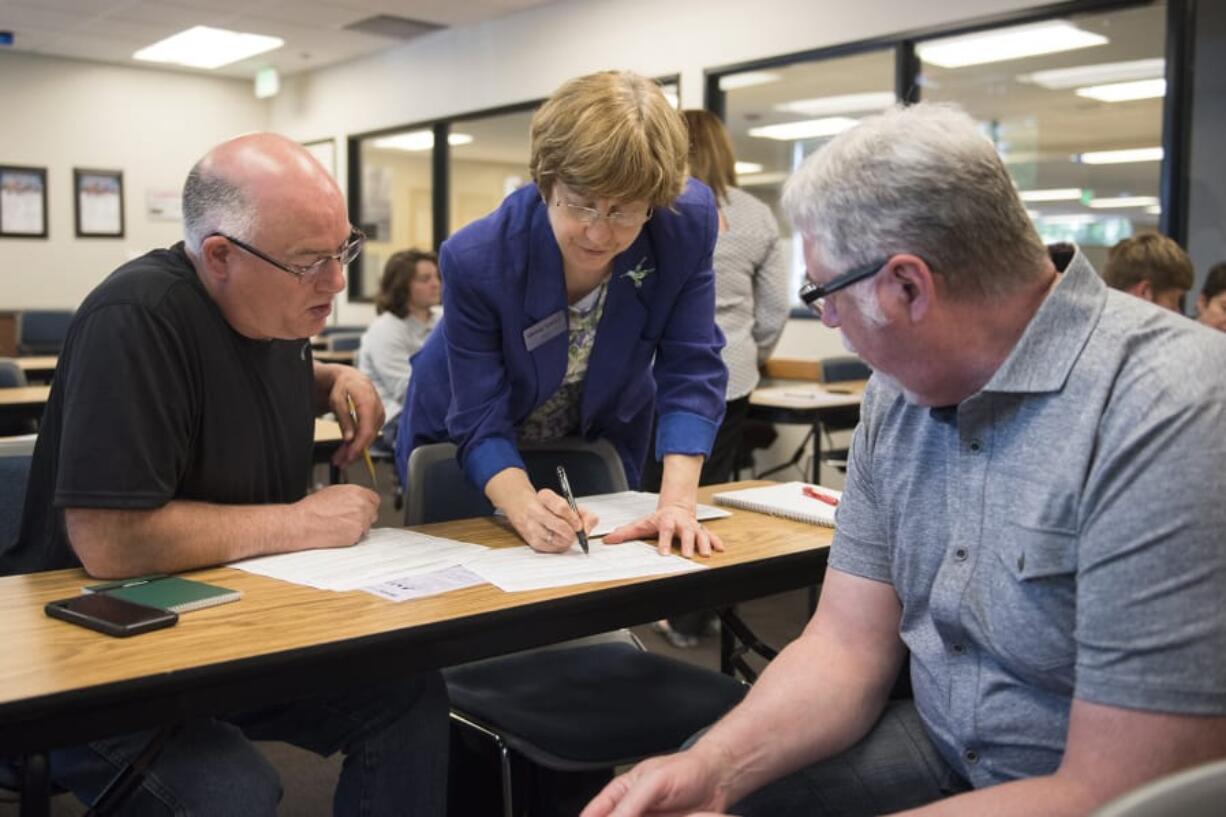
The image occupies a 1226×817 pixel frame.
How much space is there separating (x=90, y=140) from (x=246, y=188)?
876cm

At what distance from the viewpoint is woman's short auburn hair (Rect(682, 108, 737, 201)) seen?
334 cm

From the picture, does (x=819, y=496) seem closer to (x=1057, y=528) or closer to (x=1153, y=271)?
(x=1057, y=528)

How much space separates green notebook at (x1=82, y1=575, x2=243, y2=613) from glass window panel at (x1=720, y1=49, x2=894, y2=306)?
15.8 ft

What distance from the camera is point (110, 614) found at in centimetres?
125

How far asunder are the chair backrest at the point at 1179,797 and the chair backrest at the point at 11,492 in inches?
65.5

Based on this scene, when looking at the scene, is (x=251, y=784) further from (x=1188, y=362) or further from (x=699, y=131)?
(x=699, y=131)

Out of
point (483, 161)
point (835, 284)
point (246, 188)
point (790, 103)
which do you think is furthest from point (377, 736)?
point (483, 161)

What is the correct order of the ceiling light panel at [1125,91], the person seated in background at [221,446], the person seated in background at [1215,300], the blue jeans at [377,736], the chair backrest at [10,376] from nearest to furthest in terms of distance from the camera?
the person seated in background at [221,446], the blue jeans at [377,736], the person seated in background at [1215,300], the chair backrest at [10,376], the ceiling light panel at [1125,91]

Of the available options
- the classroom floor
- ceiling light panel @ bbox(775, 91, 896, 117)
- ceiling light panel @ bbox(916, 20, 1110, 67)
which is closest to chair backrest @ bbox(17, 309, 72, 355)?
ceiling light panel @ bbox(775, 91, 896, 117)

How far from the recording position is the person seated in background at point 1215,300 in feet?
11.9

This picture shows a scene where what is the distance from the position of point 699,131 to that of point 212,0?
5.00 m

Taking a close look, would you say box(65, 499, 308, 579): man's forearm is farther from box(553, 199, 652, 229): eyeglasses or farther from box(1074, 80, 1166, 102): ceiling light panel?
box(1074, 80, 1166, 102): ceiling light panel

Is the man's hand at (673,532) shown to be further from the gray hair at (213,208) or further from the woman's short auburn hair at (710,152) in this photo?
the woman's short auburn hair at (710,152)

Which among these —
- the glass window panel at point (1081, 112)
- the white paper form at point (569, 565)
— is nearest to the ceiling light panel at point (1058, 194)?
the glass window panel at point (1081, 112)
